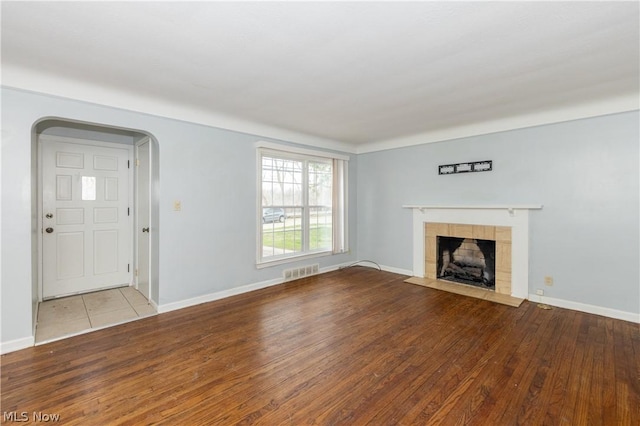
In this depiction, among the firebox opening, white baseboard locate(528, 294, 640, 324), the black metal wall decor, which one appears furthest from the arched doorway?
white baseboard locate(528, 294, 640, 324)

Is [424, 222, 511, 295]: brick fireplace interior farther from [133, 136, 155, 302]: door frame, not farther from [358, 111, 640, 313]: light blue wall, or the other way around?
[133, 136, 155, 302]: door frame

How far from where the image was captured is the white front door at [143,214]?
→ 151 inches

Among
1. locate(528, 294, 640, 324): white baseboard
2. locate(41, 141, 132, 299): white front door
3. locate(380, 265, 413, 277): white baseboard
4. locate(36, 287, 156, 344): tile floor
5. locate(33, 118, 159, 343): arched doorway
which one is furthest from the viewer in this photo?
locate(380, 265, 413, 277): white baseboard

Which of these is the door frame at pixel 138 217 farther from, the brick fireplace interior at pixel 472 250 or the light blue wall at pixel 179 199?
the brick fireplace interior at pixel 472 250

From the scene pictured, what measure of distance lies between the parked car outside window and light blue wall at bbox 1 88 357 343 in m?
0.25

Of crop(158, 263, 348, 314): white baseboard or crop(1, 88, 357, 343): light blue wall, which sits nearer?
crop(1, 88, 357, 343): light blue wall

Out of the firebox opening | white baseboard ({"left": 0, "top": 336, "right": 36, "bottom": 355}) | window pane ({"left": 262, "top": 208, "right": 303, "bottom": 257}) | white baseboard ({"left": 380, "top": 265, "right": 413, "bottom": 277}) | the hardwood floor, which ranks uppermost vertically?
window pane ({"left": 262, "top": 208, "right": 303, "bottom": 257})

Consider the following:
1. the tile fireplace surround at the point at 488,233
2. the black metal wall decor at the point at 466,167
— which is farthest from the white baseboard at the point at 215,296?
the black metal wall decor at the point at 466,167

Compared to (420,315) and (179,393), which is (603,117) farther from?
(179,393)

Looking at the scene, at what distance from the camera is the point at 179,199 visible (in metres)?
3.58

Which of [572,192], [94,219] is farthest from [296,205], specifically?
[572,192]

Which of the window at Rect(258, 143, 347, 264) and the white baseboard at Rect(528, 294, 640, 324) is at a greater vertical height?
the window at Rect(258, 143, 347, 264)

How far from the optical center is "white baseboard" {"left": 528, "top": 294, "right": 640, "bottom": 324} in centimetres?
323

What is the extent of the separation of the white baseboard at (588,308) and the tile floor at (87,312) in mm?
4863
